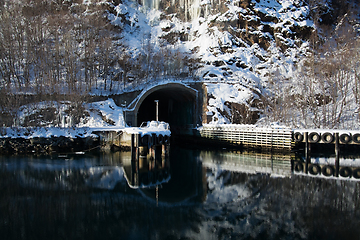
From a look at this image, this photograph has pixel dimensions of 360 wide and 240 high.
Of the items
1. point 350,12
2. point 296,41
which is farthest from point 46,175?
point 350,12

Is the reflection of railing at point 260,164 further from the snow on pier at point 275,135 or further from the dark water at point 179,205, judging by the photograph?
the snow on pier at point 275,135

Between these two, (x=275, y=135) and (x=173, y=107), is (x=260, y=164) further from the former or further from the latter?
(x=173, y=107)

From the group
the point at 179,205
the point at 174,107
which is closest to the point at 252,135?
the point at 179,205

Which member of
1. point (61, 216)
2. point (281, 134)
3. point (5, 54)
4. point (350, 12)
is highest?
point (350, 12)

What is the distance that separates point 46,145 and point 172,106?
1109 inches

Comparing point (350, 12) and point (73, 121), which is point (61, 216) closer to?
point (73, 121)

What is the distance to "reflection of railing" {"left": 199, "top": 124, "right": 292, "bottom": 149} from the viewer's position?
2428cm

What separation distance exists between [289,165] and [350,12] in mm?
57449

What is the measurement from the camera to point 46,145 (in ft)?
84.6

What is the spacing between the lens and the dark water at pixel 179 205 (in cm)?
816

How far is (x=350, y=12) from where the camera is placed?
195ft

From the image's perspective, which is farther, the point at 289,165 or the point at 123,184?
the point at 289,165

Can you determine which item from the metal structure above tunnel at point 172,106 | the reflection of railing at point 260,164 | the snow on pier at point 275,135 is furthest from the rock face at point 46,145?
the snow on pier at point 275,135

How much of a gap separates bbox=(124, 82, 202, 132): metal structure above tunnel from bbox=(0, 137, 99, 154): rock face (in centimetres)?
927
